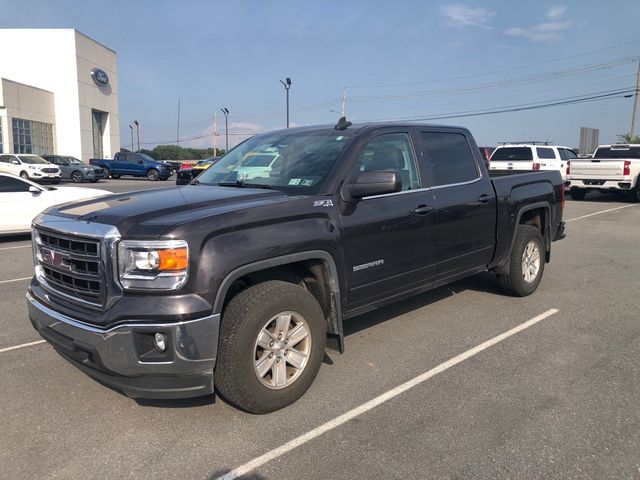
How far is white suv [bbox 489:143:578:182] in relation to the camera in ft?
65.3

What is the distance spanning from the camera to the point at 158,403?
3.52 metres

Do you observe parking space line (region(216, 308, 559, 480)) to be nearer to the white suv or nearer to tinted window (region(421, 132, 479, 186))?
tinted window (region(421, 132, 479, 186))

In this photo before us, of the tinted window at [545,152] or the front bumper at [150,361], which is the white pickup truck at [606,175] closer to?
the tinted window at [545,152]

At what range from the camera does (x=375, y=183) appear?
3.65 metres

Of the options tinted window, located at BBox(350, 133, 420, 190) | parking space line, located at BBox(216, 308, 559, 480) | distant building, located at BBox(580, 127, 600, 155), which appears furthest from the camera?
distant building, located at BBox(580, 127, 600, 155)

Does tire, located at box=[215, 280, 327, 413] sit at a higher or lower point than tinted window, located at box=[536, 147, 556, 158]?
lower

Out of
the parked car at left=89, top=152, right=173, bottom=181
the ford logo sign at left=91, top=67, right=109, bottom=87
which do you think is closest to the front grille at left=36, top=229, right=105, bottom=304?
the parked car at left=89, top=152, right=173, bottom=181

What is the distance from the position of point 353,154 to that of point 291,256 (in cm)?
110

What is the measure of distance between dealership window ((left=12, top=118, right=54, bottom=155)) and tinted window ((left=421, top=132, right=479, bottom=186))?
45117 mm

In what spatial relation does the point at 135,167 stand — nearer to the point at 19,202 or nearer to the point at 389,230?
the point at 19,202

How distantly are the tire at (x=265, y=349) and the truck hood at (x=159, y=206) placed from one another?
577 millimetres

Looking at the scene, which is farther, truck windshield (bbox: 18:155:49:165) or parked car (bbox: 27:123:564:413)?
truck windshield (bbox: 18:155:49:165)

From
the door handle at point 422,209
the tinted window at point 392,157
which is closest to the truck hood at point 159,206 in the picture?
the tinted window at point 392,157

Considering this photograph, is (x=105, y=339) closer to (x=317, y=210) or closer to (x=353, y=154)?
(x=317, y=210)
